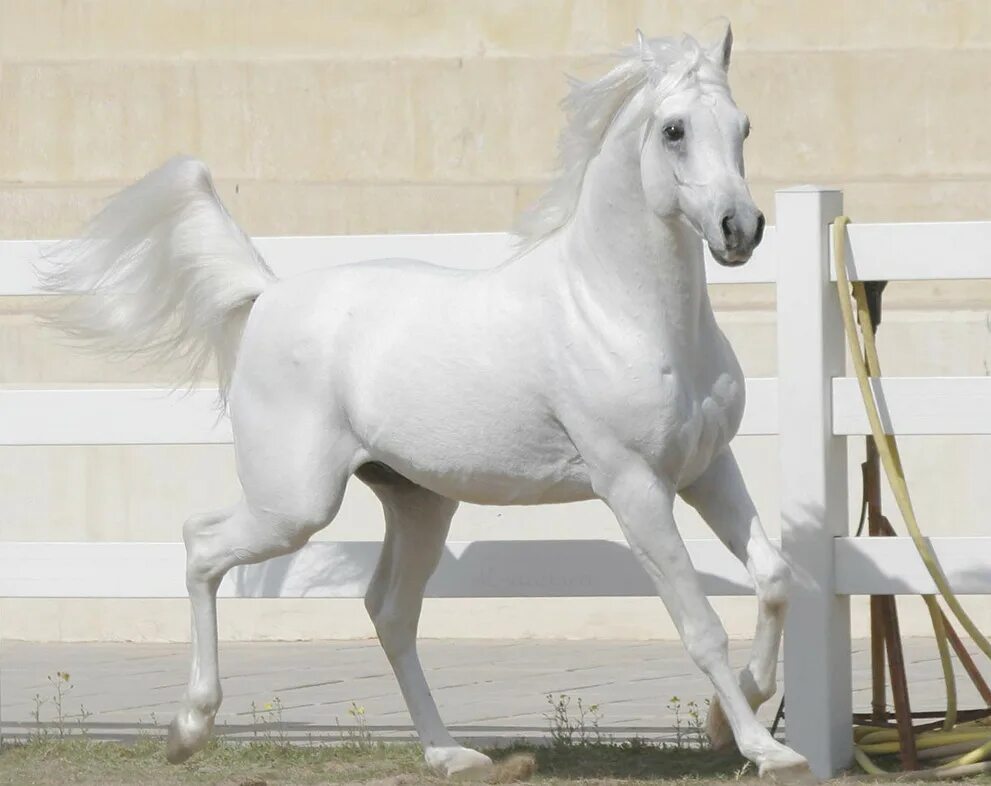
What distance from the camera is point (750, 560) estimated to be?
487 centimetres

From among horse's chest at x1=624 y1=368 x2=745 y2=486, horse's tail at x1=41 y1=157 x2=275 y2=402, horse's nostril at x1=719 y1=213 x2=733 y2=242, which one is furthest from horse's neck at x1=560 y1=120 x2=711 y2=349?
horse's tail at x1=41 y1=157 x2=275 y2=402

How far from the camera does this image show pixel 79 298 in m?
5.89

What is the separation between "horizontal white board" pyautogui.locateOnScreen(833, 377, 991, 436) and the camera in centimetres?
531

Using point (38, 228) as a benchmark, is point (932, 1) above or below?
above

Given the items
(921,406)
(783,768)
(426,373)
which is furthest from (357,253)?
(783,768)

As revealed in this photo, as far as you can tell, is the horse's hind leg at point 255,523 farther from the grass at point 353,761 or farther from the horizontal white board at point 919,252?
the horizontal white board at point 919,252

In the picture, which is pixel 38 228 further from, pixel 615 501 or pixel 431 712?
pixel 615 501

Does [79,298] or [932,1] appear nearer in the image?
[79,298]

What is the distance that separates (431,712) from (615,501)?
1011 mm

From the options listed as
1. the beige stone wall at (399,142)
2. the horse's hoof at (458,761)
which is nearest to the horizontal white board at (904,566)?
the horse's hoof at (458,761)

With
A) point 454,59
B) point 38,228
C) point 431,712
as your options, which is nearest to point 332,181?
point 454,59

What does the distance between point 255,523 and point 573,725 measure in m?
1.46

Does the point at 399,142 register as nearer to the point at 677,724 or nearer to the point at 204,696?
the point at 677,724

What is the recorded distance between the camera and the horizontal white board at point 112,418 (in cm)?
607
